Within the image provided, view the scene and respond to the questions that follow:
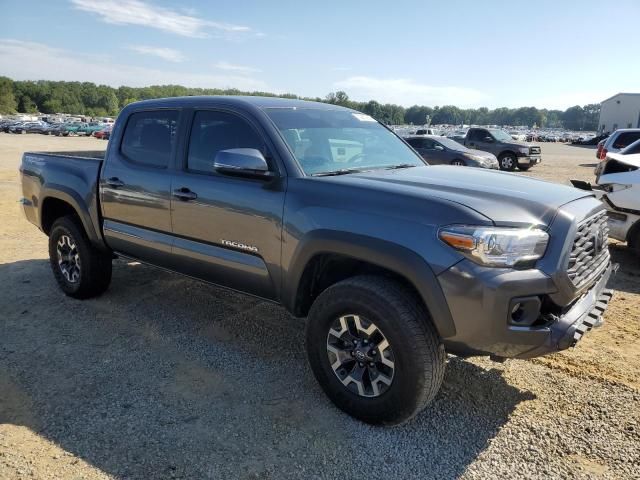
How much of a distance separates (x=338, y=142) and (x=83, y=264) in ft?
9.16

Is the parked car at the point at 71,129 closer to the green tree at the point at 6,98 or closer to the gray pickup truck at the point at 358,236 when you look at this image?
the gray pickup truck at the point at 358,236

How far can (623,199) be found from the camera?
637 centimetres

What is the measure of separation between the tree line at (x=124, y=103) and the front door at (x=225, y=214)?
124 metres

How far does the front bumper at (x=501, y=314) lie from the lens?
2527 mm

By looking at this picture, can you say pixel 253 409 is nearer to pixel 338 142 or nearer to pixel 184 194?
pixel 184 194

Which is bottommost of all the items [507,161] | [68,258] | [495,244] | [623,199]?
[68,258]

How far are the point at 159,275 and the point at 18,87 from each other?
558 ft

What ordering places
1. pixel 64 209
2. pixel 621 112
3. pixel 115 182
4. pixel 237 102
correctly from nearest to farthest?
pixel 237 102 < pixel 115 182 < pixel 64 209 < pixel 621 112

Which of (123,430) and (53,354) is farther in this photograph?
(53,354)

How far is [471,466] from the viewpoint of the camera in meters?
2.72

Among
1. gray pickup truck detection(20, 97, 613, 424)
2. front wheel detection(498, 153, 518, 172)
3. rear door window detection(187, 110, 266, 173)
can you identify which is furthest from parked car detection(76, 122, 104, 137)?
rear door window detection(187, 110, 266, 173)

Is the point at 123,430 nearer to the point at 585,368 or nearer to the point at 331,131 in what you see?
the point at 331,131

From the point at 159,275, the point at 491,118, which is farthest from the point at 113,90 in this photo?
the point at 159,275

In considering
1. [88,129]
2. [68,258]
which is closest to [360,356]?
[68,258]
